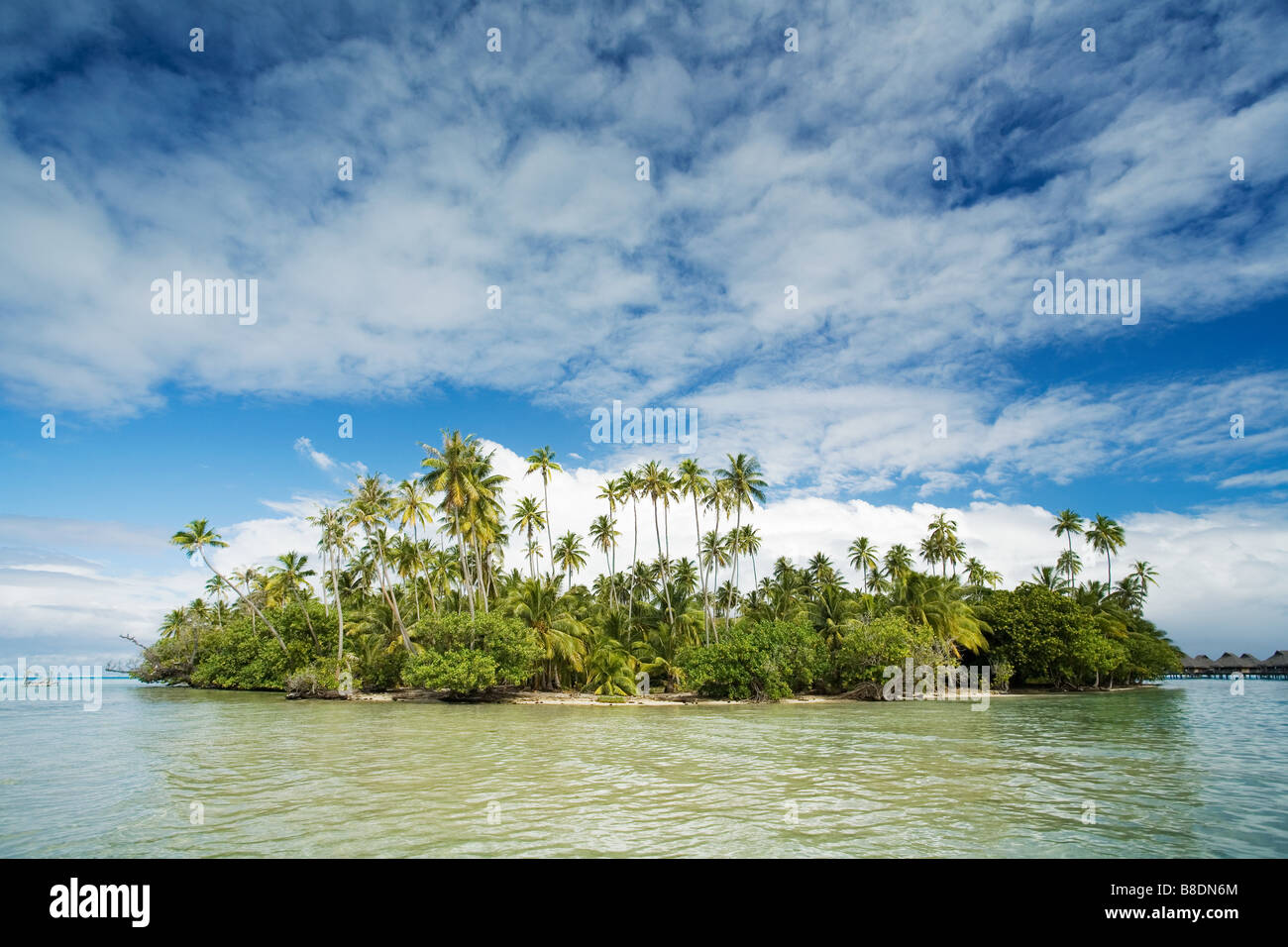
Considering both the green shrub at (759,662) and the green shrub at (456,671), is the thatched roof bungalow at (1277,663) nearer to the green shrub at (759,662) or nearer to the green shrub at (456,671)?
the green shrub at (759,662)

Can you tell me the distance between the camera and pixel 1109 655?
194 feet

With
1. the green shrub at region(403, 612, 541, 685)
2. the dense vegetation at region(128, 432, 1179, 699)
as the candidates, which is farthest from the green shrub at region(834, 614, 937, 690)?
the green shrub at region(403, 612, 541, 685)

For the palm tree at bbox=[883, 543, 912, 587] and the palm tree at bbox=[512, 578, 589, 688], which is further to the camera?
the palm tree at bbox=[883, 543, 912, 587]

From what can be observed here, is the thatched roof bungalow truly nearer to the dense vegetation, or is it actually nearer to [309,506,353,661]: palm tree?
the dense vegetation

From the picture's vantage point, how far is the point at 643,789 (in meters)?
15.7

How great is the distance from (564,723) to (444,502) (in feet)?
73.7

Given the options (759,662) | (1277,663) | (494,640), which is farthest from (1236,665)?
(494,640)

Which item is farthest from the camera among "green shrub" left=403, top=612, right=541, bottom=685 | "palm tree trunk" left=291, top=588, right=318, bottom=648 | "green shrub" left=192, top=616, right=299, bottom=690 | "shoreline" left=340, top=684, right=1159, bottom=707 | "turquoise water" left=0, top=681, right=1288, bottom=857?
"green shrub" left=192, top=616, right=299, bottom=690

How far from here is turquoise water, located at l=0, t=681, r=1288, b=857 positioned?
1130 centimetres

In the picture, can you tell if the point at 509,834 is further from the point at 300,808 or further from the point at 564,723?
the point at 564,723

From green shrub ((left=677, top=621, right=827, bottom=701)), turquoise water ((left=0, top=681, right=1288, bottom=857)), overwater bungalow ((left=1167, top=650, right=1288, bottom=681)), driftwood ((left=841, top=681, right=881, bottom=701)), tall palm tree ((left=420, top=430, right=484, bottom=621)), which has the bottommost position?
overwater bungalow ((left=1167, top=650, right=1288, bottom=681))

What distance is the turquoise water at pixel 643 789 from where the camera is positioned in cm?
1130
